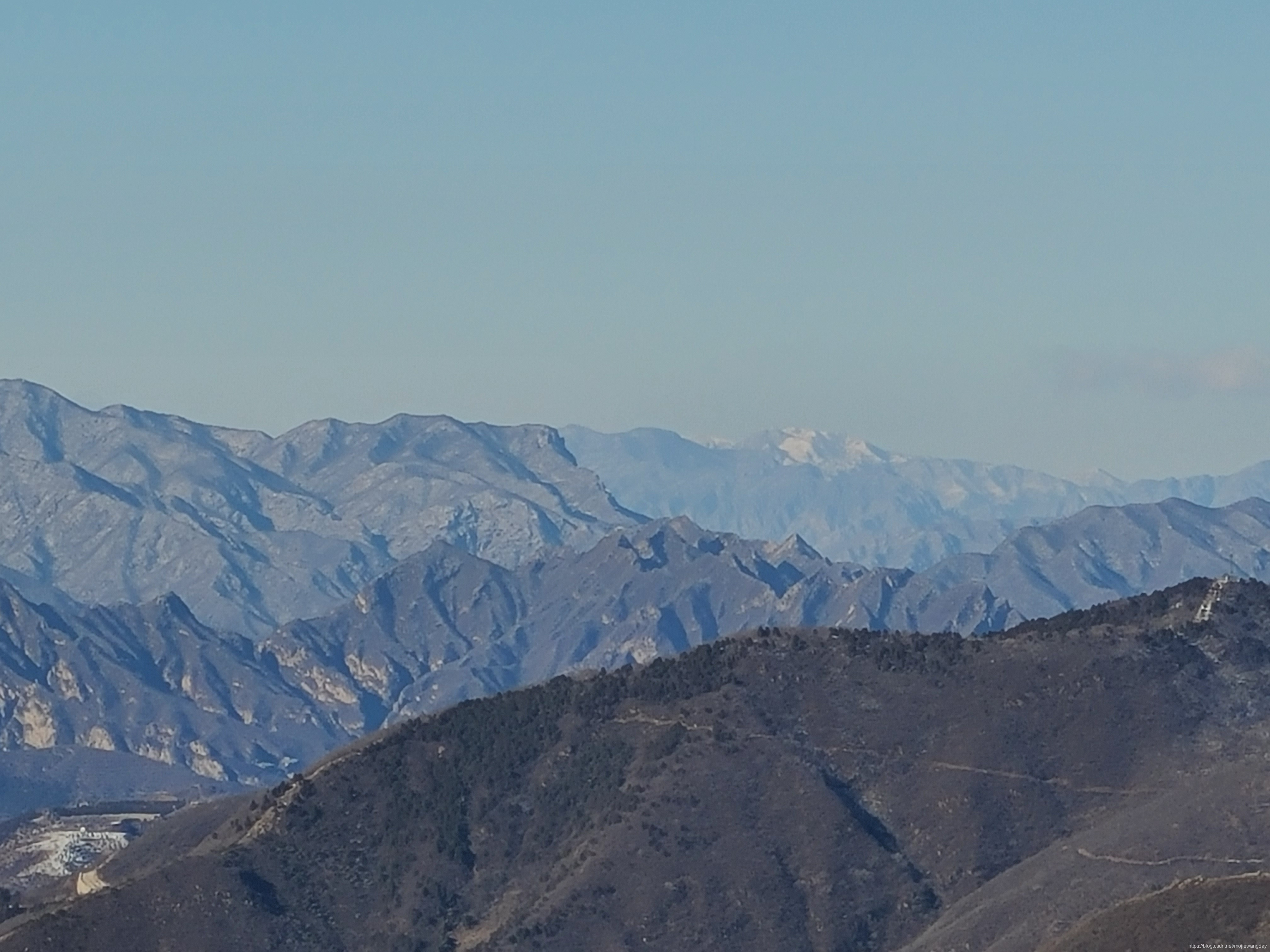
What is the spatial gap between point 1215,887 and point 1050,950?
12.0 m

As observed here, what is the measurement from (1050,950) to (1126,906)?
6469mm

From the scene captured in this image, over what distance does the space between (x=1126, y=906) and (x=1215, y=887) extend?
699 cm

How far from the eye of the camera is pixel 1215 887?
195m

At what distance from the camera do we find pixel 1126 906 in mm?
A: 199375

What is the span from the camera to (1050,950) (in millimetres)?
197375
